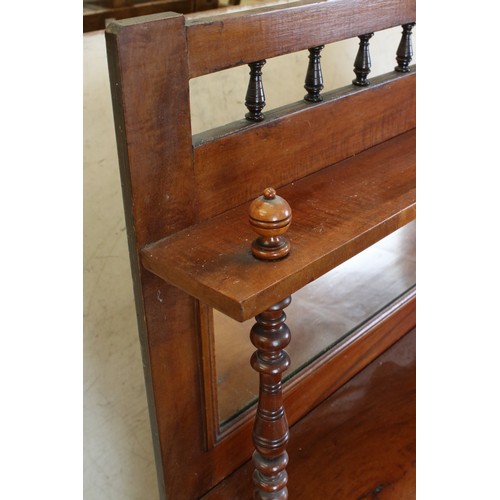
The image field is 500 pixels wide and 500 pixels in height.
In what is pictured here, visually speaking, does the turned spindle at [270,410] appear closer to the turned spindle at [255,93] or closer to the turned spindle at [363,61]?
the turned spindle at [255,93]

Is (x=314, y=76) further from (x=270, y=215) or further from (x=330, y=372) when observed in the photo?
(x=330, y=372)

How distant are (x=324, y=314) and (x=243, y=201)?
1.37 feet

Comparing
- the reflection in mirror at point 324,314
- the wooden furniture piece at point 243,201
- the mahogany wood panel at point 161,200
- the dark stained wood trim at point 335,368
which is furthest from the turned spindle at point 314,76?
the dark stained wood trim at point 335,368

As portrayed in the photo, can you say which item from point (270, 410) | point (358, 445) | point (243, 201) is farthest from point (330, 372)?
point (243, 201)

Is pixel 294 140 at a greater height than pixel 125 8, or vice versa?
pixel 125 8

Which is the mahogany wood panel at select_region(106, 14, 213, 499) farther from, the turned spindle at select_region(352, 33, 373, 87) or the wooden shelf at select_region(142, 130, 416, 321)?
the turned spindle at select_region(352, 33, 373, 87)

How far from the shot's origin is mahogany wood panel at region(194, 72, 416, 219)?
0.90 metres

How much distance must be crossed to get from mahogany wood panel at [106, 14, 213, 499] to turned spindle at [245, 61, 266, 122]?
0.11 meters

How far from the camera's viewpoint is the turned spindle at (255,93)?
34.9 inches

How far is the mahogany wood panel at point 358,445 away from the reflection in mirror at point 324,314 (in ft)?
0.38

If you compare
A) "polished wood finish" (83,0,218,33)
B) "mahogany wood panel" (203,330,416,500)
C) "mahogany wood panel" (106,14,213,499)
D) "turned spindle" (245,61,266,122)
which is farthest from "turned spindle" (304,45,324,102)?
"polished wood finish" (83,0,218,33)

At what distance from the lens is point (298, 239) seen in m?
0.85

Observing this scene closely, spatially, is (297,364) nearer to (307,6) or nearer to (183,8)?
(307,6)

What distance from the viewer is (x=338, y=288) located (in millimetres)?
1375
